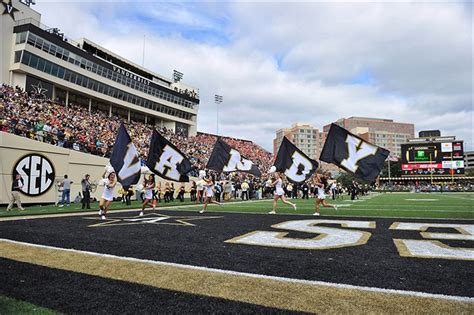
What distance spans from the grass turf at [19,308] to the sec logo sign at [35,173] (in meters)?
19.5

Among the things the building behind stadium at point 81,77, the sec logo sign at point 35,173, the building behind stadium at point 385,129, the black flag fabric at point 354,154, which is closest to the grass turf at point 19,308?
the black flag fabric at point 354,154

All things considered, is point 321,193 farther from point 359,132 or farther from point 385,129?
point 385,129

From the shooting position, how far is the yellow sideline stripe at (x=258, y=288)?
384cm

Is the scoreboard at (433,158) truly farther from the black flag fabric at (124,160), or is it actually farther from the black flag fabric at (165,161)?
the black flag fabric at (124,160)

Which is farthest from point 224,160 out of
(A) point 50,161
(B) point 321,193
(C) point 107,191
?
(A) point 50,161

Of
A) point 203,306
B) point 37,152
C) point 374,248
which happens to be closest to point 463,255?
point 374,248

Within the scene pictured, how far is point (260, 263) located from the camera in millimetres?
5812

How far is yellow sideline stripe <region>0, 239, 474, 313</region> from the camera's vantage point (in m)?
3.84

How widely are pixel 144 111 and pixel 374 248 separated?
55337 millimetres

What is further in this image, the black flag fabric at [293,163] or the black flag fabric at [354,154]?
the black flag fabric at [293,163]

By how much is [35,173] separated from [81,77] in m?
28.0

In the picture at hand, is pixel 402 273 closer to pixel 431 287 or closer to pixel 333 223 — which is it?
pixel 431 287

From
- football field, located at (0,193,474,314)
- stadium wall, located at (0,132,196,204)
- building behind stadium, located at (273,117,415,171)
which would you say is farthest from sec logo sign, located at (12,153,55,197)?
building behind stadium, located at (273,117,415,171)

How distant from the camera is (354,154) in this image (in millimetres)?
13852
